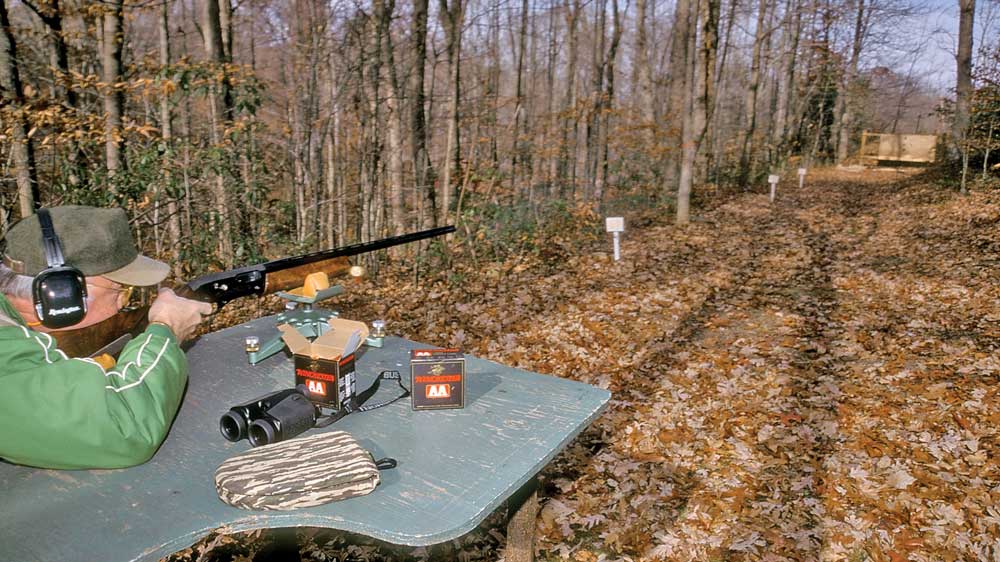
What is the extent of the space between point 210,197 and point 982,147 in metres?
17.4

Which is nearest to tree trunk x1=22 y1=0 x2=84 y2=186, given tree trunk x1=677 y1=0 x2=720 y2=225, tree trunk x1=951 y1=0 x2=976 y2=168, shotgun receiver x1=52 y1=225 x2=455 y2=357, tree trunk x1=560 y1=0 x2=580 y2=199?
shotgun receiver x1=52 y1=225 x2=455 y2=357

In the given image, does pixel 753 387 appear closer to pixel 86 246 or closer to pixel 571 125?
pixel 86 246

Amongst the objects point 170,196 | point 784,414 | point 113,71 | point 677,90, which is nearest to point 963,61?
point 677,90

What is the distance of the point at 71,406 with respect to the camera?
6.02 ft

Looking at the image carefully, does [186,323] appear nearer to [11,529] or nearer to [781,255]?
[11,529]

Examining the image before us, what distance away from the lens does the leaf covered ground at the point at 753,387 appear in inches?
153

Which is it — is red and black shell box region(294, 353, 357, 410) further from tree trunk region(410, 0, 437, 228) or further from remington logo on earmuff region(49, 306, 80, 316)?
tree trunk region(410, 0, 437, 228)

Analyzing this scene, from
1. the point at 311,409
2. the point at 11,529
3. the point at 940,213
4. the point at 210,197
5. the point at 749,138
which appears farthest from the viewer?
the point at 749,138

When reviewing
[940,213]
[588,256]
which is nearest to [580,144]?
[588,256]

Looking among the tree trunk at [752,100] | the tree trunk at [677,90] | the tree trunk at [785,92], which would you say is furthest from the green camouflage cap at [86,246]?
the tree trunk at [785,92]

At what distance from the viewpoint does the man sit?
1832 mm

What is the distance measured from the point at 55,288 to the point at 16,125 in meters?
5.49

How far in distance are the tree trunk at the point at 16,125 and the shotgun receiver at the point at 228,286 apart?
4859 millimetres

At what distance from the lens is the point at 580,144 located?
61.4ft
